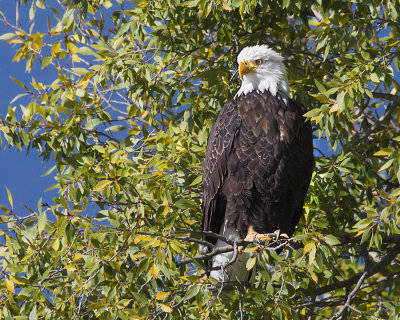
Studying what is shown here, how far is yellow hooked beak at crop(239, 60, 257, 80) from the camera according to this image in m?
5.52

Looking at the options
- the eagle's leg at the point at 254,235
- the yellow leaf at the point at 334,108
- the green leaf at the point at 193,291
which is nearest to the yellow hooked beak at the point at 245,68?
the eagle's leg at the point at 254,235

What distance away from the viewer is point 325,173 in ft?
17.5

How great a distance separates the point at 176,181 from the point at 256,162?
66 cm

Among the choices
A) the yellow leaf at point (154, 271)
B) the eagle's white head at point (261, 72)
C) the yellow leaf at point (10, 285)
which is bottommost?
the yellow leaf at point (10, 285)

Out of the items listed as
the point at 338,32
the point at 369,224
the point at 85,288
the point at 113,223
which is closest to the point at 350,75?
the point at 338,32

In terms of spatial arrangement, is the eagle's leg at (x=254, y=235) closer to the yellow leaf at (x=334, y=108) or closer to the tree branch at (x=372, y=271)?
the tree branch at (x=372, y=271)

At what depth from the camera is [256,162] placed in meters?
5.23

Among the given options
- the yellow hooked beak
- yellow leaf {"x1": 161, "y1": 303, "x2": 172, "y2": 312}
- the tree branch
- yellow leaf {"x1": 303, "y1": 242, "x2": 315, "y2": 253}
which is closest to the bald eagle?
the yellow hooked beak

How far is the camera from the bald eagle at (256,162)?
523 cm

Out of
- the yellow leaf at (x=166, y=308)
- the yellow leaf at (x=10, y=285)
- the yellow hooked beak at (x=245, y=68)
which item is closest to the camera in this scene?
the yellow leaf at (x=166, y=308)

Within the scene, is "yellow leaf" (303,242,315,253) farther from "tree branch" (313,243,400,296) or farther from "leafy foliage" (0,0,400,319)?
"tree branch" (313,243,400,296)

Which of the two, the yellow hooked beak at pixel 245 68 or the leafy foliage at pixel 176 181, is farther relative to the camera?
the yellow hooked beak at pixel 245 68

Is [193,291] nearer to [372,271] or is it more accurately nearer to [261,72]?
[372,271]

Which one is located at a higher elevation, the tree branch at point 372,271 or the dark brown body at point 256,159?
the dark brown body at point 256,159
